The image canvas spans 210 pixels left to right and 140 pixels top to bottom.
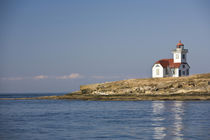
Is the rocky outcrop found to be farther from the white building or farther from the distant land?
the white building

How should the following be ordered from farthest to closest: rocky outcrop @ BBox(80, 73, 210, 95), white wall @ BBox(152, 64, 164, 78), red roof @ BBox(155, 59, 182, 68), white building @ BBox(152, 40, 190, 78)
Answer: white wall @ BBox(152, 64, 164, 78)
red roof @ BBox(155, 59, 182, 68)
white building @ BBox(152, 40, 190, 78)
rocky outcrop @ BBox(80, 73, 210, 95)

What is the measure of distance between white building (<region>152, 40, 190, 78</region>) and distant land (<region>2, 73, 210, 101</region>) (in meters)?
10.1

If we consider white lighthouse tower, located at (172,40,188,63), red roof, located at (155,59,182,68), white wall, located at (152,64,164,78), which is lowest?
white wall, located at (152,64,164,78)

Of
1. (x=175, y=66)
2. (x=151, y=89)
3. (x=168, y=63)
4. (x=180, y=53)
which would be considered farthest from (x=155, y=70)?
(x=151, y=89)

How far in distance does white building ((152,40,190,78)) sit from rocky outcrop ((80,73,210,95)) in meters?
10.1

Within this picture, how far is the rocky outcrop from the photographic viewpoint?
82631mm

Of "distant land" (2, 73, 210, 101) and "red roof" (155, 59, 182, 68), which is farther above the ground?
"red roof" (155, 59, 182, 68)

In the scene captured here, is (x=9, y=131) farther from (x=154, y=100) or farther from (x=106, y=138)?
(x=154, y=100)

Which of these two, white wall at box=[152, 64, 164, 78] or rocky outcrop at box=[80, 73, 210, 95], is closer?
rocky outcrop at box=[80, 73, 210, 95]

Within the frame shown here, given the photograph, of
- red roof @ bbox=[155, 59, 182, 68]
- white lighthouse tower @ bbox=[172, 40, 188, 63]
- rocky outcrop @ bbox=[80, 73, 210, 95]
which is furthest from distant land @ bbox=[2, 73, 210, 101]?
white lighthouse tower @ bbox=[172, 40, 188, 63]

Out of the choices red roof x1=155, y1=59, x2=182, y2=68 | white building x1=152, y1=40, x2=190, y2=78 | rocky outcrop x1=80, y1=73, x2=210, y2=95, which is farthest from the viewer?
red roof x1=155, y1=59, x2=182, y2=68

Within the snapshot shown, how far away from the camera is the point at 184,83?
281ft

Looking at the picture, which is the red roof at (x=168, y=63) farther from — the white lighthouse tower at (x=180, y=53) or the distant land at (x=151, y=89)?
the distant land at (x=151, y=89)

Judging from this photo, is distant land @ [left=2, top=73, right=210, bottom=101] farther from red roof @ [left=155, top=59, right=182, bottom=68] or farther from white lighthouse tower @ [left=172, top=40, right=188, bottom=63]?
white lighthouse tower @ [left=172, top=40, right=188, bottom=63]
